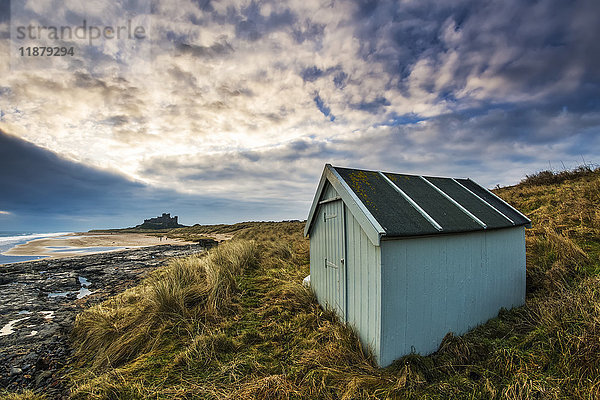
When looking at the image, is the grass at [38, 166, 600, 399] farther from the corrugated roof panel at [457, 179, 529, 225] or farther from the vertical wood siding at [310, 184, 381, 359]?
the corrugated roof panel at [457, 179, 529, 225]

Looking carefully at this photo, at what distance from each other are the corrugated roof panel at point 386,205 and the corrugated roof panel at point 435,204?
1.20 feet

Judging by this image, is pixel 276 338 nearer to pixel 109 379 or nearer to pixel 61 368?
pixel 109 379

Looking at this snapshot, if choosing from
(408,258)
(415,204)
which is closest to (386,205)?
(415,204)

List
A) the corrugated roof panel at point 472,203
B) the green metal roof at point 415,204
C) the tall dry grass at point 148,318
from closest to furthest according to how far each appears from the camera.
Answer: the green metal roof at point 415,204 → the tall dry grass at point 148,318 → the corrugated roof panel at point 472,203

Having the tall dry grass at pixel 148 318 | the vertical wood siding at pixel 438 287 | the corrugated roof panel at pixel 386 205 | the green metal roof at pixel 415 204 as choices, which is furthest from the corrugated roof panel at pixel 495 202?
the tall dry grass at pixel 148 318

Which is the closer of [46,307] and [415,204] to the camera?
[415,204]

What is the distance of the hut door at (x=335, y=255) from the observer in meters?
4.71

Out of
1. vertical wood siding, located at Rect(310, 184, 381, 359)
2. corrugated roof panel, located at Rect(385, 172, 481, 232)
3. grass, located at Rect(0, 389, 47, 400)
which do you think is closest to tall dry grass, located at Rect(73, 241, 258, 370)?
grass, located at Rect(0, 389, 47, 400)

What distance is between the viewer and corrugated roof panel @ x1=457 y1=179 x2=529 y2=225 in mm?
5961

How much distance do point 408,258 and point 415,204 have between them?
1.24 metres

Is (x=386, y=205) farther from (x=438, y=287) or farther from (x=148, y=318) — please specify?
(x=148, y=318)

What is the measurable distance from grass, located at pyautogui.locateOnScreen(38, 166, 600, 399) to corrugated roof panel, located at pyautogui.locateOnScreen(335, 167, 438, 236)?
1901 mm

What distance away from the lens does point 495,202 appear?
21.3 feet

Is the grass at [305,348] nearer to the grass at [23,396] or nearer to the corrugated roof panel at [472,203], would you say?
the grass at [23,396]
